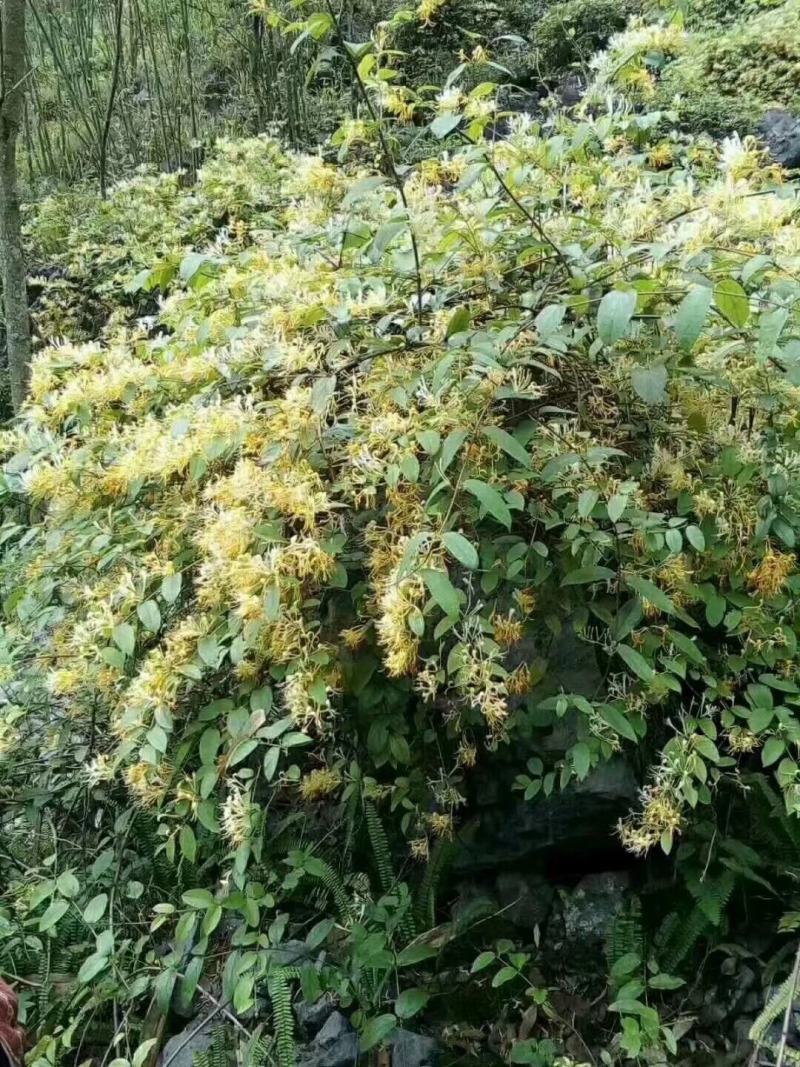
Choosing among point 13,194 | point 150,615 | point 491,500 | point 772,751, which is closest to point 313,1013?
point 150,615

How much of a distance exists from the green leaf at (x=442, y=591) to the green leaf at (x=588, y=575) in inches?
11.5

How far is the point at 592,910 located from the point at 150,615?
3.44 ft

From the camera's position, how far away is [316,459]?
129 cm

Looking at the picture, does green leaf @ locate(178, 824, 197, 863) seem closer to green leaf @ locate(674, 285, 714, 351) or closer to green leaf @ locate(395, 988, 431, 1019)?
green leaf @ locate(395, 988, 431, 1019)

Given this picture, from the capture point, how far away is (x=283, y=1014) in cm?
150

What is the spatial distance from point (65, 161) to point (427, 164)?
612cm

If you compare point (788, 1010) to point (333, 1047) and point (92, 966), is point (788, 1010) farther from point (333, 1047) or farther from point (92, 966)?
point (92, 966)

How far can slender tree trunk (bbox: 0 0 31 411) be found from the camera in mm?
3270

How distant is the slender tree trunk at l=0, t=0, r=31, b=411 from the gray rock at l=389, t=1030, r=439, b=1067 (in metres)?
2.67

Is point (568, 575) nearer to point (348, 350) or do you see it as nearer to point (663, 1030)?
point (348, 350)

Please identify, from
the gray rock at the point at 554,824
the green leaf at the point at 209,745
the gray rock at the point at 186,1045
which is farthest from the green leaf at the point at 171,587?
the gray rock at the point at 186,1045

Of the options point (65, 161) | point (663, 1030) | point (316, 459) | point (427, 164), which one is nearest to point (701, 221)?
point (427, 164)

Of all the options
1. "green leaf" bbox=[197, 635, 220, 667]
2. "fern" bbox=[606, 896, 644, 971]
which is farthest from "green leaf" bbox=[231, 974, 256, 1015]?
"fern" bbox=[606, 896, 644, 971]

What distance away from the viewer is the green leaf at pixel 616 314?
1004 mm
